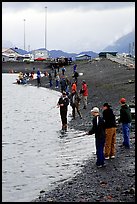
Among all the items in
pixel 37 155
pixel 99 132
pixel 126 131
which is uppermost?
pixel 99 132

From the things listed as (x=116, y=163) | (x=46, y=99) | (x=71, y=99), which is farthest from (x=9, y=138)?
(x=46, y=99)

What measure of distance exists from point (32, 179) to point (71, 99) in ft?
43.6

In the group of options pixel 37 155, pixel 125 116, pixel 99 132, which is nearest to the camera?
pixel 99 132

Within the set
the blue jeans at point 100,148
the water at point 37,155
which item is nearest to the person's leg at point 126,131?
the water at point 37,155

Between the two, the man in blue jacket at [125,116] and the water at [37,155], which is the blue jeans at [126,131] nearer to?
the man in blue jacket at [125,116]

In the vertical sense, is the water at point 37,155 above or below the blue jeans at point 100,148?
below

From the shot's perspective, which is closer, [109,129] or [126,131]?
[109,129]

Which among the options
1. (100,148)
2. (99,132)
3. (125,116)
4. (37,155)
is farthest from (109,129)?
(37,155)

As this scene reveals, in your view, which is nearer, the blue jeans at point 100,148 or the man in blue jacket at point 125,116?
the blue jeans at point 100,148

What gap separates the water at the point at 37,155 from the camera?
14.5m

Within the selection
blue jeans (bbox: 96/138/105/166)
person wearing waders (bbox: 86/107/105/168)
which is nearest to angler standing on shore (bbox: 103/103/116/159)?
person wearing waders (bbox: 86/107/105/168)

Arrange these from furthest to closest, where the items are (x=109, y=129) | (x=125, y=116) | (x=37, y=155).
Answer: (x=37, y=155)
(x=125, y=116)
(x=109, y=129)

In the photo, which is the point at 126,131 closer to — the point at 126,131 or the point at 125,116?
the point at 126,131

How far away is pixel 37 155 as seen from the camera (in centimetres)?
1900
